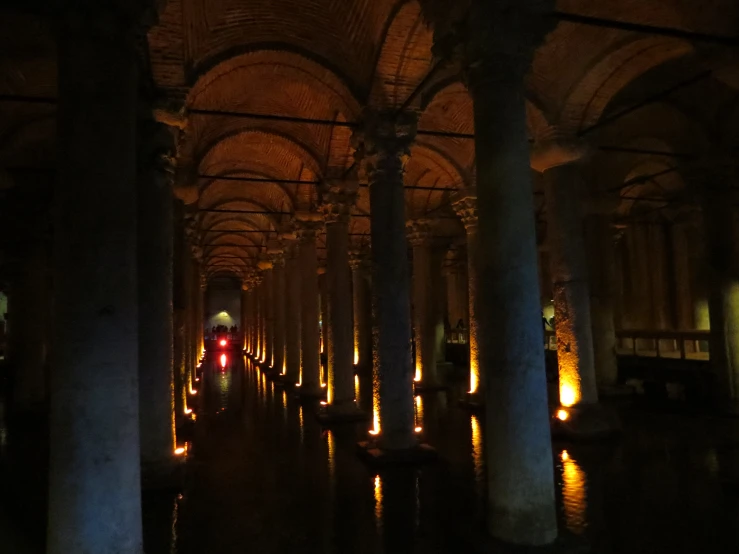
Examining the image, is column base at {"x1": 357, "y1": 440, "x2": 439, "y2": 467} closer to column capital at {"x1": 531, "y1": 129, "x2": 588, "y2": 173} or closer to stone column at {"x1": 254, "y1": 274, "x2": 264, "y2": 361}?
column capital at {"x1": 531, "y1": 129, "x2": 588, "y2": 173}

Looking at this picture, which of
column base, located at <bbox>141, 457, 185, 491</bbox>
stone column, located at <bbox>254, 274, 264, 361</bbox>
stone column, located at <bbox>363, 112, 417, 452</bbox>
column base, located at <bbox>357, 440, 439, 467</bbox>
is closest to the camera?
column base, located at <bbox>141, 457, 185, 491</bbox>

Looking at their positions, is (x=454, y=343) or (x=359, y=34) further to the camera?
(x=454, y=343)

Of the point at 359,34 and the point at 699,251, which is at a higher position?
the point at 359,34

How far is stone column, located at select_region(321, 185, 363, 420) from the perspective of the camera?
35.8 feet

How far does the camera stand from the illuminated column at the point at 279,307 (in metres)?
18.5

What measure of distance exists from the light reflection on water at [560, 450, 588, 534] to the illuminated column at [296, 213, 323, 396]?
6807 mm

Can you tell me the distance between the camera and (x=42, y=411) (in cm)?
1401

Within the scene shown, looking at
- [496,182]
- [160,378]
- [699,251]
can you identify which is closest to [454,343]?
[699,251]

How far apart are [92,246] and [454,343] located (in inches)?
793

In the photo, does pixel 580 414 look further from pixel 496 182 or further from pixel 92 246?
pixel 92 246

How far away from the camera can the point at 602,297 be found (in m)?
12.6

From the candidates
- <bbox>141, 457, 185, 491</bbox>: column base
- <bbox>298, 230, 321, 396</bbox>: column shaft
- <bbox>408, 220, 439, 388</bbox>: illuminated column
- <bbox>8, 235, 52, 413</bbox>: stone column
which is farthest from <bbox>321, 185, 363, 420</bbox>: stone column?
<bbox>8, 235, 52, 413</bbox>: stone column

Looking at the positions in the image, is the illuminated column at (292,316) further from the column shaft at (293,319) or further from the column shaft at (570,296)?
the column shaft at (570,296)

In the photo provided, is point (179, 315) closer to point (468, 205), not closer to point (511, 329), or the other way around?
point (468, 205)
